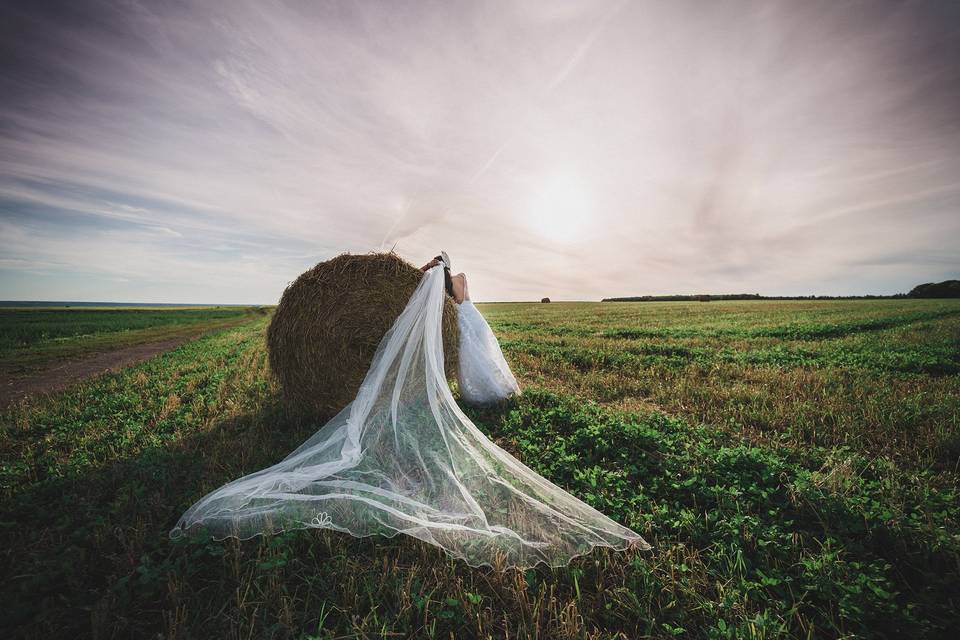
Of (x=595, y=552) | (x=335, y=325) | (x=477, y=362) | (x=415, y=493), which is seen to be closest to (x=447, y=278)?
(x=477, y=362)

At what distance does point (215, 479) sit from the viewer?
11.5 ft

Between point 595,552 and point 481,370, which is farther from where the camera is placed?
point 481,370

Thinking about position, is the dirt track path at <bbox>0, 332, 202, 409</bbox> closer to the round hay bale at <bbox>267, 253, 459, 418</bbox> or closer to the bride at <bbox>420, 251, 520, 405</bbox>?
the round hay bale at <bbox>267, 253, 459, 418</bbox>

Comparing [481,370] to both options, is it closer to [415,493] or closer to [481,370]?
[481,370]

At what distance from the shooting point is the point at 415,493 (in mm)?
3189

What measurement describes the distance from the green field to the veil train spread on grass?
12 centimetres

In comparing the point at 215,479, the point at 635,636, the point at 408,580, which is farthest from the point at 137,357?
the point at 635,636

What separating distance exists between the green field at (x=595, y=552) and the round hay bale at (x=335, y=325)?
648mm

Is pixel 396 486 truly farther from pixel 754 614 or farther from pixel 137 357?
pixel 137 357

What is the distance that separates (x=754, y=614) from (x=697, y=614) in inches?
11.5

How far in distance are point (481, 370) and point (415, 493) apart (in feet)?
8.41

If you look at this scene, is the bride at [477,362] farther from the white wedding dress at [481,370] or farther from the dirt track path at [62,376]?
the dirt track path at [62,376]

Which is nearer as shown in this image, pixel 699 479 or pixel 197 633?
pixel 197 633

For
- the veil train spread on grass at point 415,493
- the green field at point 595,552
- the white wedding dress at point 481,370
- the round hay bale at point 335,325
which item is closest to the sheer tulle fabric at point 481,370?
the white wedding dress at point 481,370
